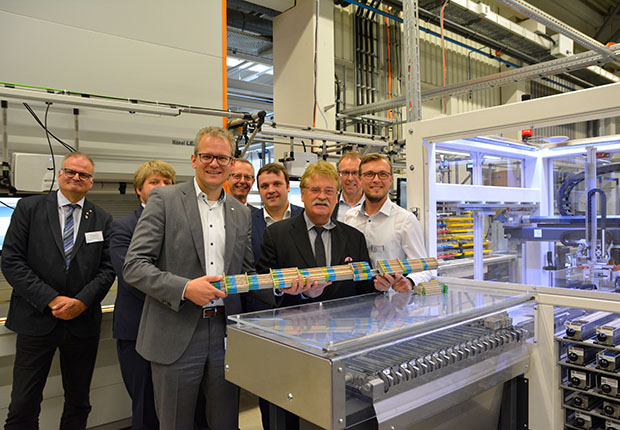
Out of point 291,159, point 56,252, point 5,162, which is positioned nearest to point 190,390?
point 56,252

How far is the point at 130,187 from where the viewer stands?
3037mm

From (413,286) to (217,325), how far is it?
2.50 feet

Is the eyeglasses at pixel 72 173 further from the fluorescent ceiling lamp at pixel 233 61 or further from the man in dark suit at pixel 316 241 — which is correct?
the fluorescent ceiling lamp at pixel 233 61

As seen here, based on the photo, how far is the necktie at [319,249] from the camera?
1708 mm

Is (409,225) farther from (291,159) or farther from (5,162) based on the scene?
(5,162)

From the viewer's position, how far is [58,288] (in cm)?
222

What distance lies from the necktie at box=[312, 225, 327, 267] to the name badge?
130 centimetres

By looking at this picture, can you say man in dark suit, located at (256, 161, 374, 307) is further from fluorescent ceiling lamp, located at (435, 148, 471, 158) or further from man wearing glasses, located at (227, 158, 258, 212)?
man wearing glasses, located at (227, 158, 258, 212)

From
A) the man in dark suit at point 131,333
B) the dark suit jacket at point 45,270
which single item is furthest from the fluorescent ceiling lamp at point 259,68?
the man in dark suit at point 131,333

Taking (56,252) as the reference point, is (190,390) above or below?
below

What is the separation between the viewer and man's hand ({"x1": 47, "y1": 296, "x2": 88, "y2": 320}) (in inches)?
84.0

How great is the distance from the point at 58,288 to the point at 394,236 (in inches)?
66.8

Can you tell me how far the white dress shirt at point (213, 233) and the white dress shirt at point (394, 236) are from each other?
66 cm

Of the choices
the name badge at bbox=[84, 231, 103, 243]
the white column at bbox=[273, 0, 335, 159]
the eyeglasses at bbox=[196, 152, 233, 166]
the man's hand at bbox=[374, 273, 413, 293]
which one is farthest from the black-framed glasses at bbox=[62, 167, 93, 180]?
the white column at bbox=[273, 0, 335, 159]
